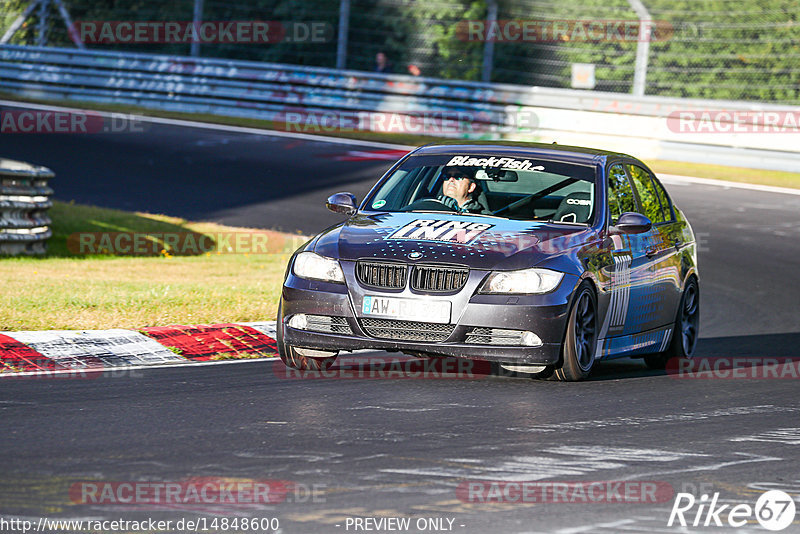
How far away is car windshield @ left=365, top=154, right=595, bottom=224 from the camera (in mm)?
9094

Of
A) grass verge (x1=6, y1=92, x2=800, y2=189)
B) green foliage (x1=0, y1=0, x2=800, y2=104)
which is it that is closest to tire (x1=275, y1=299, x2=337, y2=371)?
grass verge (x1=6, y1=92, x2=800, y2=189)

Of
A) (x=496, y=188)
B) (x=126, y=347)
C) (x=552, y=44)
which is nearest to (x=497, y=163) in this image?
(x=496, y=188)

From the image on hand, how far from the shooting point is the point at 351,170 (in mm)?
22016

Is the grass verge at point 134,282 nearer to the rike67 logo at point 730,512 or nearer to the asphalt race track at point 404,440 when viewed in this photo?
the asphalt race track at point 404,440

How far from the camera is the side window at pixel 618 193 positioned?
9328mm

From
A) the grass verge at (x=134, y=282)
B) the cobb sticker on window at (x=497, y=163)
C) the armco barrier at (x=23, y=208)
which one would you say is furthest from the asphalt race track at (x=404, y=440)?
the armco barrier at (x=23, y=208)

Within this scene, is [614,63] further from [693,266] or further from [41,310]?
[41,310]

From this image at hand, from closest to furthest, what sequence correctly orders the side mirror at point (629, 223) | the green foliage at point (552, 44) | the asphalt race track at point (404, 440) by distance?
the asphalt race track at point (404, 440) → the side mirror at point (629, 223) → the green foliage at point (552, 44)

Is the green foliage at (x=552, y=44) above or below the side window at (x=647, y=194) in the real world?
above

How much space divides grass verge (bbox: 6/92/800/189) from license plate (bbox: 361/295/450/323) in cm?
1509

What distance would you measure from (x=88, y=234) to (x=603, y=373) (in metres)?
9.19

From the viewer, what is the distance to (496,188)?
940 centimetres

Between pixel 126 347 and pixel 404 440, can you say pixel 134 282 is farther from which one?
pixel 404 440

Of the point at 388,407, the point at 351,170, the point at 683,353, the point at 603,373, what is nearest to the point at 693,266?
the point at 683,353
